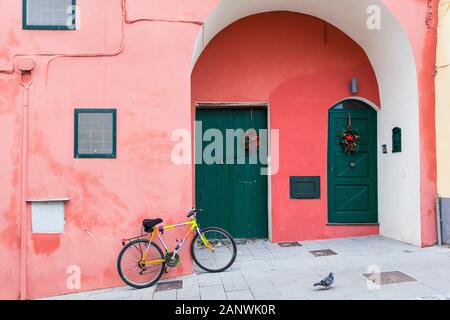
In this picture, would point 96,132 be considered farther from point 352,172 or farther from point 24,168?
point 352,172

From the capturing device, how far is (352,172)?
702cm

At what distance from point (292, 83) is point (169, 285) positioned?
4.33 m

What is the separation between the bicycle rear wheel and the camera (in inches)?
193

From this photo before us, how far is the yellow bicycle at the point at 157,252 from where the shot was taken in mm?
4867

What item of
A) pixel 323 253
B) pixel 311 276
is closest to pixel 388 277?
pixel 311 276

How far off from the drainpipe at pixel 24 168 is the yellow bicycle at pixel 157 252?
1.35m

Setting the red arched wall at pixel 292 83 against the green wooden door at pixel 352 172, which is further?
the green wooden door at pixel 352 172

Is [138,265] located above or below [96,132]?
below

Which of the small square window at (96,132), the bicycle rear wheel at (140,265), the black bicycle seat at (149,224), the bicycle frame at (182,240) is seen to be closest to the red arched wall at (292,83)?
the small square window at (96,132)

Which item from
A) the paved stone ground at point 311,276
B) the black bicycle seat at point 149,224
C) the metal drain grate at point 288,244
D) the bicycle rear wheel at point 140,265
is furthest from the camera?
the metal drain grate at point 288,244

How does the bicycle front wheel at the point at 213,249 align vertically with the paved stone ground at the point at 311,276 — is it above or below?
above

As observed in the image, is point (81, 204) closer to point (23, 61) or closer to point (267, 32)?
point (23, 61)

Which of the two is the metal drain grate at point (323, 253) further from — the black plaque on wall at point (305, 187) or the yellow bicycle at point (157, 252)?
the yellow bicycle at point (157, 252)

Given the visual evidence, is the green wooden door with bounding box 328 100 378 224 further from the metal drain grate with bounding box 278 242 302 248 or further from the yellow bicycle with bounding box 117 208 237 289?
the yellow bicycle with bounding box 117 208 237 289
